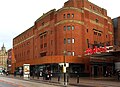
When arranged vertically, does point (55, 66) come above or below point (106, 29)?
below

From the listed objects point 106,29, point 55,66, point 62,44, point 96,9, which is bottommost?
point 55,66

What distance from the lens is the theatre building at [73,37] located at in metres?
67.0

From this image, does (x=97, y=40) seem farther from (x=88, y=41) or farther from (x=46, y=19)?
(x=46, y=19)

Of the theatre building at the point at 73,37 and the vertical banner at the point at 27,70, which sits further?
the theatre building at the point at 73,37

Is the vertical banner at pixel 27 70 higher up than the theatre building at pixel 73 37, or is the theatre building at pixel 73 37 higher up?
the theatre building at pixel 73 37

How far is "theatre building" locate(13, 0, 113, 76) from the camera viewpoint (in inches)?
2638

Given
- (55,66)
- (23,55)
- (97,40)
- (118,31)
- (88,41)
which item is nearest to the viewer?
(55,66)

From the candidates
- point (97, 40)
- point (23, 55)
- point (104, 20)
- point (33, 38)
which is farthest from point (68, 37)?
point (23, 55)

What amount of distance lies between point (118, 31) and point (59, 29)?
30.7m

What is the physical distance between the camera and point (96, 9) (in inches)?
3199

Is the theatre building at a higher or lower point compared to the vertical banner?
higher

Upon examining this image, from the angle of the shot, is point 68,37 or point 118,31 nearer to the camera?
point 68,37

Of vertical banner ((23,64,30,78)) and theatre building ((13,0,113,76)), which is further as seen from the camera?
theatre building ((13,0,113,76))

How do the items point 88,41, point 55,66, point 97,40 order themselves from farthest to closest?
point 97,40, point 88,41, point 55,66
